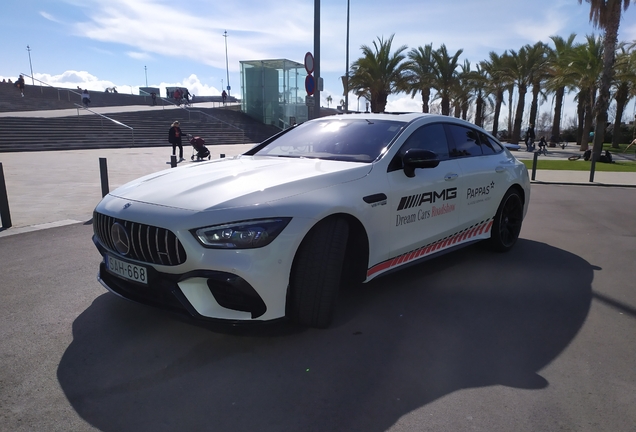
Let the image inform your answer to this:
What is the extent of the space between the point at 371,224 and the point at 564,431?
177cm

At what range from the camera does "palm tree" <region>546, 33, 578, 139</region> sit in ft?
106

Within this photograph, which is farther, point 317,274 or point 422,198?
point 422,198

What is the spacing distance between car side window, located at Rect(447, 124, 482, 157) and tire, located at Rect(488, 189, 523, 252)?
738 millimetres

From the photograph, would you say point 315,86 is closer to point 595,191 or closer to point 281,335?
point 595,191

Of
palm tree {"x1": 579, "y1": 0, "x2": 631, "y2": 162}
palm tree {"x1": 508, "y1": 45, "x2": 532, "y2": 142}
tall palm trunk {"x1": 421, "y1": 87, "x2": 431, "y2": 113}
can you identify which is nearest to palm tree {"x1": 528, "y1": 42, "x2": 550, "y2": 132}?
palm tree {"x1": 508, "y1": 45, "x2": 532, "y2": 142}

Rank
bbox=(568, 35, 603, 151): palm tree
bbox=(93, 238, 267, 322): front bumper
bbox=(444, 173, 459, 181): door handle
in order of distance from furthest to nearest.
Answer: bbox=(568, 35, 603, 151): palm tree
bbox=(444, 173, 459, 181): door handle
bbox=(93, 238, 267, 322): front bumper

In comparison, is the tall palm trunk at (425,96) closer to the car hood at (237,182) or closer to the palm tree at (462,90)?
the palm tree at (462,90)

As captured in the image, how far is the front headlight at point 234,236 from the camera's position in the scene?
2867mm

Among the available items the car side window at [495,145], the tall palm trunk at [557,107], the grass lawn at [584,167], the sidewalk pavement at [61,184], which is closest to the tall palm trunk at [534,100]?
the tall palm trunk at [557,107]

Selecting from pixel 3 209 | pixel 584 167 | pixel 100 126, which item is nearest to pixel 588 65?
pixel 584 167

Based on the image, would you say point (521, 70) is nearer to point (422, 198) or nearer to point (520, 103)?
point (520, 103)

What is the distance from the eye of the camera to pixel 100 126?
2858 cm

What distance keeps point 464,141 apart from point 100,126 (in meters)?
28.0

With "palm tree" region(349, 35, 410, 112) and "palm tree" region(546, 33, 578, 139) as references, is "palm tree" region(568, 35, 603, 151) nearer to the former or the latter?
"palm tree" region(546, 33, 578, 139)
